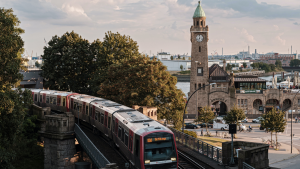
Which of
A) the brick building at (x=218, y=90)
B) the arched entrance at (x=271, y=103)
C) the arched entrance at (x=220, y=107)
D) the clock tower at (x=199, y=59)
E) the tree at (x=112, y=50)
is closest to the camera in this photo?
the tree at (x=112, y=50)

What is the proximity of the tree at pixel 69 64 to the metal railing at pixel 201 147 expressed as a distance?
105 feet

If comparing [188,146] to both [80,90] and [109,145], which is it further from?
[80,90]

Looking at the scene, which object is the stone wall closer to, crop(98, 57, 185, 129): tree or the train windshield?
the train windshield

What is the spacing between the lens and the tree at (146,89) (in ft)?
144

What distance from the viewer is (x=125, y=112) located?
25969 mm

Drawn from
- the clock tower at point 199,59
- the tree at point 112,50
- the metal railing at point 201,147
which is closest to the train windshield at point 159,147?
the metal railing at point 201,147

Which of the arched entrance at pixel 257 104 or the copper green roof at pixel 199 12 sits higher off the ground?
the copper green roof at pixel 199 12

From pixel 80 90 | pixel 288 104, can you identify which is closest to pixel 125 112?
pixel 80 90

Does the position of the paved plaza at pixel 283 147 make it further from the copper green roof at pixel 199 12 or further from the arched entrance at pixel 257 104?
the copper green roof at pixel 199 12

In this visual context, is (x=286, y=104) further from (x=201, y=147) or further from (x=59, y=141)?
(x=59, y=141)

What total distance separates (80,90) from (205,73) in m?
38.9

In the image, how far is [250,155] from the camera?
1967cm

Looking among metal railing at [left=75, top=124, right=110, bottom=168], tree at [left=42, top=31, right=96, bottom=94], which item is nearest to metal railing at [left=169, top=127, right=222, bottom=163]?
metal railing at [left=75, top=124, right=110, bottom=168]

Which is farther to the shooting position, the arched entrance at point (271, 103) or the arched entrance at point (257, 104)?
the arched entrance at point (257, 104)
